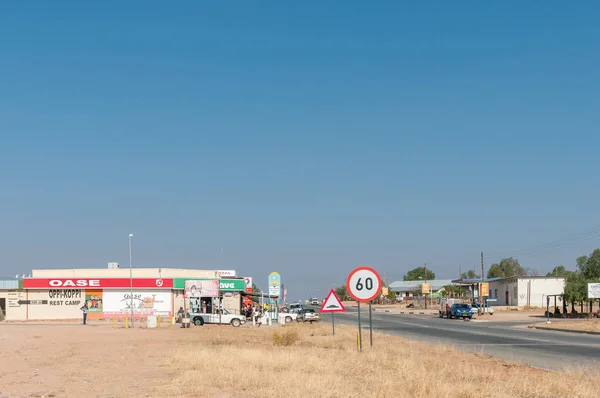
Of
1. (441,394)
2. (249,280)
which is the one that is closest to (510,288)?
(249,280)

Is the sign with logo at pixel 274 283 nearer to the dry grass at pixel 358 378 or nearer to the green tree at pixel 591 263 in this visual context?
the dry grass at pixel 358 378

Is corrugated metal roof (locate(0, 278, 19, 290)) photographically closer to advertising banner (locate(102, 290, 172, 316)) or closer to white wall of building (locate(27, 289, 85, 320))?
white wall of building (locate(27, 289, 85, 320))

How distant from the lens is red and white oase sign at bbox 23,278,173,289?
73.6m

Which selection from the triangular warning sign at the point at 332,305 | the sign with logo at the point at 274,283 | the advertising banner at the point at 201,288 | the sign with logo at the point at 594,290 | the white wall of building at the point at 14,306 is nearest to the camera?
the triangular warning sign at the point at 332,305

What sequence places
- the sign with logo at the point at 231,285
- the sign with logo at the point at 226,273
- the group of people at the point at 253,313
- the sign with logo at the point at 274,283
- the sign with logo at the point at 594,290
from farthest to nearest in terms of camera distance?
the sign with logo at the point at 226,273 < the sign with logo at the point at 231,285 < the group of people at the point at 253,313 < the sign with logo at the point at 594,290 < the sign with logo at the point at 274,283

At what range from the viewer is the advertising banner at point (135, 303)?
74125mm

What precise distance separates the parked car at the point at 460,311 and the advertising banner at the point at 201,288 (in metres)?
23.5

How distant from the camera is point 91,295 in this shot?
74375mm

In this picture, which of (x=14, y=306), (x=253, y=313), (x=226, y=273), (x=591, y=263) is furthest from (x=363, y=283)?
(x=591, y=263)

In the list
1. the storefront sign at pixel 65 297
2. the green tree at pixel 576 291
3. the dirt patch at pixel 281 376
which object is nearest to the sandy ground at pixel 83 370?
the dirt patch at pixel 281 376

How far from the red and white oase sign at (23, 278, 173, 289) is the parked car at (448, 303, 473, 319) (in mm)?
28408

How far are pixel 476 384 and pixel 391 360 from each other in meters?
4.99

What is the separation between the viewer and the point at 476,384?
14.3 meters

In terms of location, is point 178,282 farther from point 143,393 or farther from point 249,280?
point 143,393
